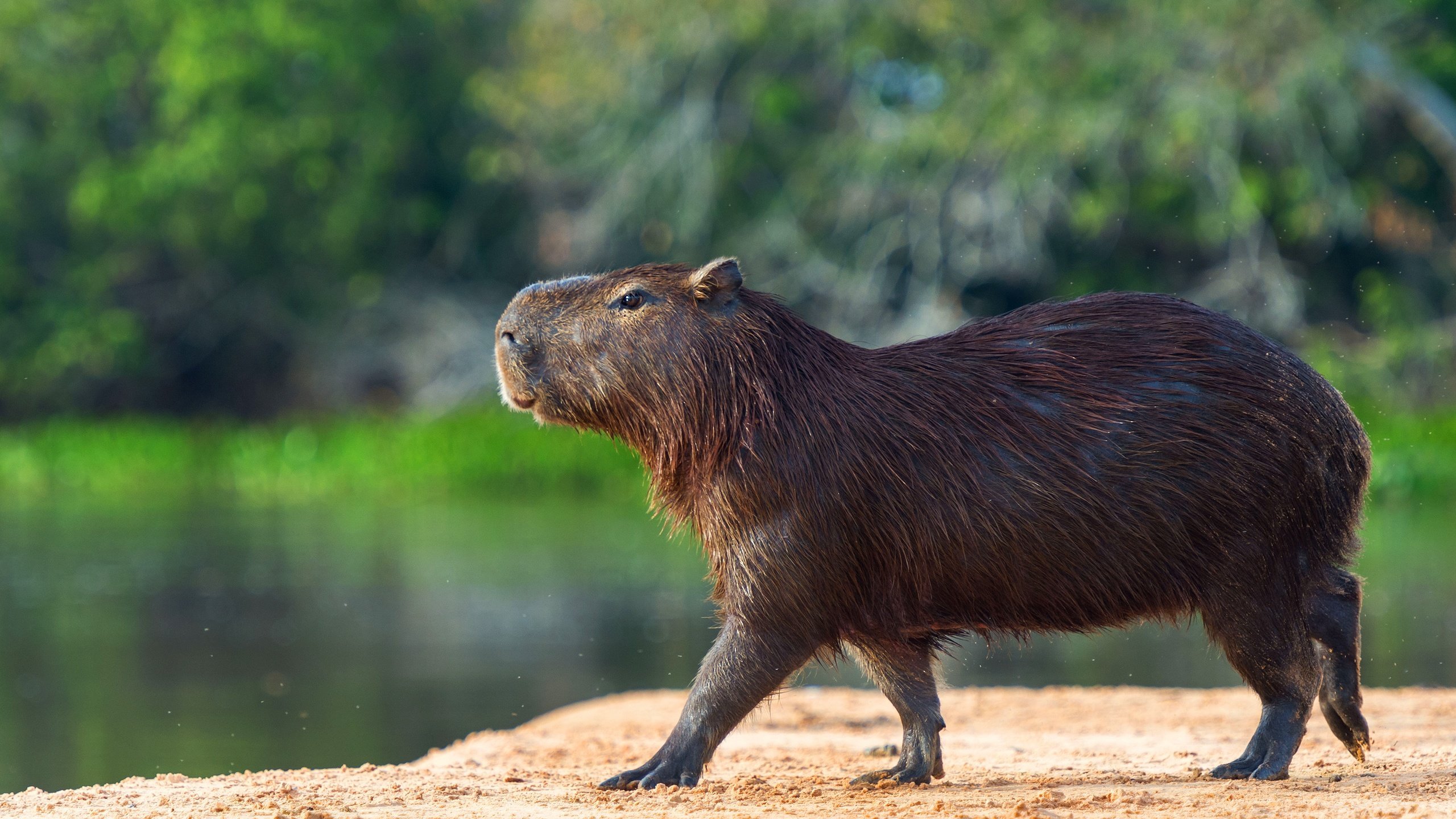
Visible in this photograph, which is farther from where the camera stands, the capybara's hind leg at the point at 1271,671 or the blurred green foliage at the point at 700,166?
the blurred green foliage at the point at 700,166

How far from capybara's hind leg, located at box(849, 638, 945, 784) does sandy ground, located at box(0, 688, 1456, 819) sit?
0.10 meters

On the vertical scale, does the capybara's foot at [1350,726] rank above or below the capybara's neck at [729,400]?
below

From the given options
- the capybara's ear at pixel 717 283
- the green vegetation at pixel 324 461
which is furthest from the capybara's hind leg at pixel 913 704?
the green vegetation at pixel 324 461

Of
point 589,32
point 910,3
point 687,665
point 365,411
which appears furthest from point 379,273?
point 687,665

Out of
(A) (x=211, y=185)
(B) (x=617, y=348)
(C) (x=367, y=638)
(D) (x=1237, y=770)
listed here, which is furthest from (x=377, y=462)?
(D) (x=1237, y=770)

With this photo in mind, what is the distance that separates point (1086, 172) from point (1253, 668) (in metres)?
15.0

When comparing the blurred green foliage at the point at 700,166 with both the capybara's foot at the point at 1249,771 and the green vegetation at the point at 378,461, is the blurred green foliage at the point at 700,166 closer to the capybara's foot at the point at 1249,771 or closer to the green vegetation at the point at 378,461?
the green vegetation at the point at 378,461

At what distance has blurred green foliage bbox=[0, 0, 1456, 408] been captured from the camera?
56.0 feet

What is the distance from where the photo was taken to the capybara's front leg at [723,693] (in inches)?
159

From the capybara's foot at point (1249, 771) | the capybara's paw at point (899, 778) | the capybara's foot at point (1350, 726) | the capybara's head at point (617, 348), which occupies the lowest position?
the capybara's foot at point (1249, 771)

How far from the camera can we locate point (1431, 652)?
8688 millimetres

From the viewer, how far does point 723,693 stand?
404cm

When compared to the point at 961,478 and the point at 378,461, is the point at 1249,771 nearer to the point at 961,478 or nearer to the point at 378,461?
the point at 961,478

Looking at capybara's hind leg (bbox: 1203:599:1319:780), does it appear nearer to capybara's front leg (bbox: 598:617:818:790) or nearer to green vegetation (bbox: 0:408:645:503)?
capybara's front leg (bbox: 598:617:818:790)
